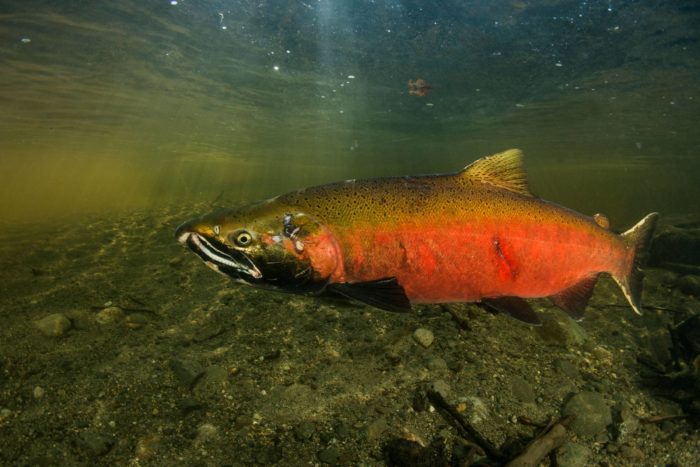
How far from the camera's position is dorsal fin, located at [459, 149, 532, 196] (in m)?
2.72

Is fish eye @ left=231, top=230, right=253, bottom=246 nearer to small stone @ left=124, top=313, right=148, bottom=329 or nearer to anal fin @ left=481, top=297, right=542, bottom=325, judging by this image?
anal fin @ left=481, top=297, right=542, bottom=325

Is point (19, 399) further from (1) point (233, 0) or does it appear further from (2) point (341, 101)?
(2) point (341, 101)

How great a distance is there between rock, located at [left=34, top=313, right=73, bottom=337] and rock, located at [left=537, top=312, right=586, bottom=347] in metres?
6.43

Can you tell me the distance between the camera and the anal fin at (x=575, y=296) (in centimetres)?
277

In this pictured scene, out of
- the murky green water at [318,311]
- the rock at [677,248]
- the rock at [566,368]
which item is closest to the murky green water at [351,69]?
the murky green water at [318,311]

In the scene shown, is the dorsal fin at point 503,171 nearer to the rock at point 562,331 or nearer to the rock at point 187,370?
the rock at point 562,331

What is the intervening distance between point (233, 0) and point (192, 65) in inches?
261

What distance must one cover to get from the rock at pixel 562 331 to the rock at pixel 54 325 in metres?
6.43

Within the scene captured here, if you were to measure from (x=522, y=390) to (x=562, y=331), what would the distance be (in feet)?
4.97

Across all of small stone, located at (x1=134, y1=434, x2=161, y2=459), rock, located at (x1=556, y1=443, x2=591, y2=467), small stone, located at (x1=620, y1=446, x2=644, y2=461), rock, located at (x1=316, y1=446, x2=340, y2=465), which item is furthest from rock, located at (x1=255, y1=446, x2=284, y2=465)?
small stone, located at (x1=620, y1=446, x2=644, y2=461)

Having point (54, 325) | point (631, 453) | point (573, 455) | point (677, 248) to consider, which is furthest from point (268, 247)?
point (677, 248)

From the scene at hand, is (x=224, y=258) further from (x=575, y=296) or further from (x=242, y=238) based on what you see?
(x=575, y=296)

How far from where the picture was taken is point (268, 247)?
2170 mm

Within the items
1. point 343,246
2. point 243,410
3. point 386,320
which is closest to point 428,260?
point 343,246
